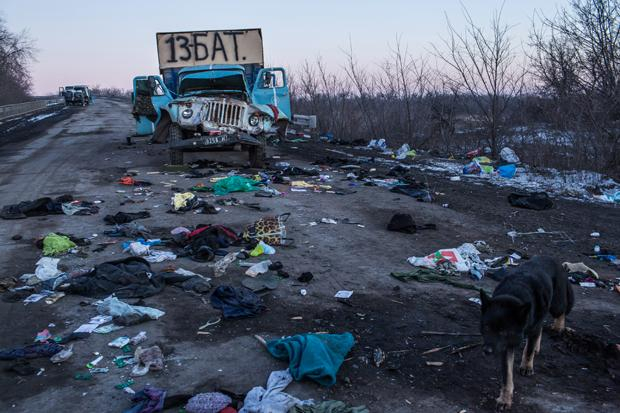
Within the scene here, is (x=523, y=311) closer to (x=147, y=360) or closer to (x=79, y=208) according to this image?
(x=147, y=360)

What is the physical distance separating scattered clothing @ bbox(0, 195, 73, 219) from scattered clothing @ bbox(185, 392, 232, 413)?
5.91 meters

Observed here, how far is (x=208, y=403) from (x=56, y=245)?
3952 millimetres

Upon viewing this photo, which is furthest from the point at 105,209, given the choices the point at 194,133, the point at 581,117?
the point at 581,117

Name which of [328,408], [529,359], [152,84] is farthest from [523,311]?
[152,84]

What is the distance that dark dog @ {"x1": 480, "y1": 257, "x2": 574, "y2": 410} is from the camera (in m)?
3.09

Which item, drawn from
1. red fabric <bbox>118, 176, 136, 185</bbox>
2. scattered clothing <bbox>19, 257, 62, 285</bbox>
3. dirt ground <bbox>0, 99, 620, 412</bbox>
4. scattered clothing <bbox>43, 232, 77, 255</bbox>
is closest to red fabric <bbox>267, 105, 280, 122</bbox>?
red fabric <bbox>118, 176, 136, 185</bbox>

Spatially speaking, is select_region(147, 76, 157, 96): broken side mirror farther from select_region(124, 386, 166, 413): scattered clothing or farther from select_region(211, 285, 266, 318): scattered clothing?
select_region(124, 386, 166, 413): scattered clothing

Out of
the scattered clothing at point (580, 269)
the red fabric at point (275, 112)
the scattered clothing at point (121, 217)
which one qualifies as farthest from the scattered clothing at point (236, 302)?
→ the red fabric at point (275, 112)

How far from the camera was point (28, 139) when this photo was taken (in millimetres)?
19969

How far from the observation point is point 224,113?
11.8 metres

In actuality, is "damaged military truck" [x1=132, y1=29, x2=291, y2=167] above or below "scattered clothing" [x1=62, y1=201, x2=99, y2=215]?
above

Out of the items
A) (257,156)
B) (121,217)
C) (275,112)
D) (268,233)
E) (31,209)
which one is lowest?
(268,233)

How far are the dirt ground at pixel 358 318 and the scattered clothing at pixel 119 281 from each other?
0.45 feet

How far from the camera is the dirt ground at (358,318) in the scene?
3461 millimetres
